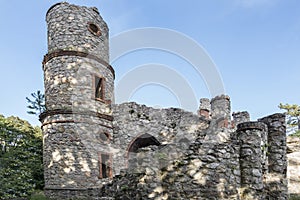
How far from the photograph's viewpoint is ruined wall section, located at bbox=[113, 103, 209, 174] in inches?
516

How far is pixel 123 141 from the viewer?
515 inches

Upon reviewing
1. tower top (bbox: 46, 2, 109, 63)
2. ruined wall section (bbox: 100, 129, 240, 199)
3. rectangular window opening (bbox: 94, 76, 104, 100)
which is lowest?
ruined wall section (bbox: 100, 129, 240, 199)

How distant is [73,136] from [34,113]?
28.1ft

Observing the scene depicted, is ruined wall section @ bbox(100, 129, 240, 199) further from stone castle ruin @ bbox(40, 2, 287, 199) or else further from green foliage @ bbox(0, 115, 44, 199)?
green foliage @ bbox(0, 115, 44, 199)

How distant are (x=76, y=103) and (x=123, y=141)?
3059 mm

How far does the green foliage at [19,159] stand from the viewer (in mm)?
12094

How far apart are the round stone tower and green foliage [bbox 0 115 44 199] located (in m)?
2.22

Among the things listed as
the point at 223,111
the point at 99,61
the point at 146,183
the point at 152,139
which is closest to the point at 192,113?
the point at 152,139

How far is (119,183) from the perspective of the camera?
7.67 metres

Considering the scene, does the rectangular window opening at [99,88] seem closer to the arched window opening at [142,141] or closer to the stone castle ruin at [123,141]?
the stone castle ruin at [123,141]

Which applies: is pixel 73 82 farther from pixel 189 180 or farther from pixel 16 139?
pixel 189 180

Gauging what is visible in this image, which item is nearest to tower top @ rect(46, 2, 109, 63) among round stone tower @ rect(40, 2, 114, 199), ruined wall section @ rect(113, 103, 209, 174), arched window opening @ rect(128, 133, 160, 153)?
round stone tower @ rect(40, 2, 114, 199)

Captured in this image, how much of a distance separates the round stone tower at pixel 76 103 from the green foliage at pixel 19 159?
222cm

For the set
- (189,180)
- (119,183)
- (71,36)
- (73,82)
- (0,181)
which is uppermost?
(71,36)
